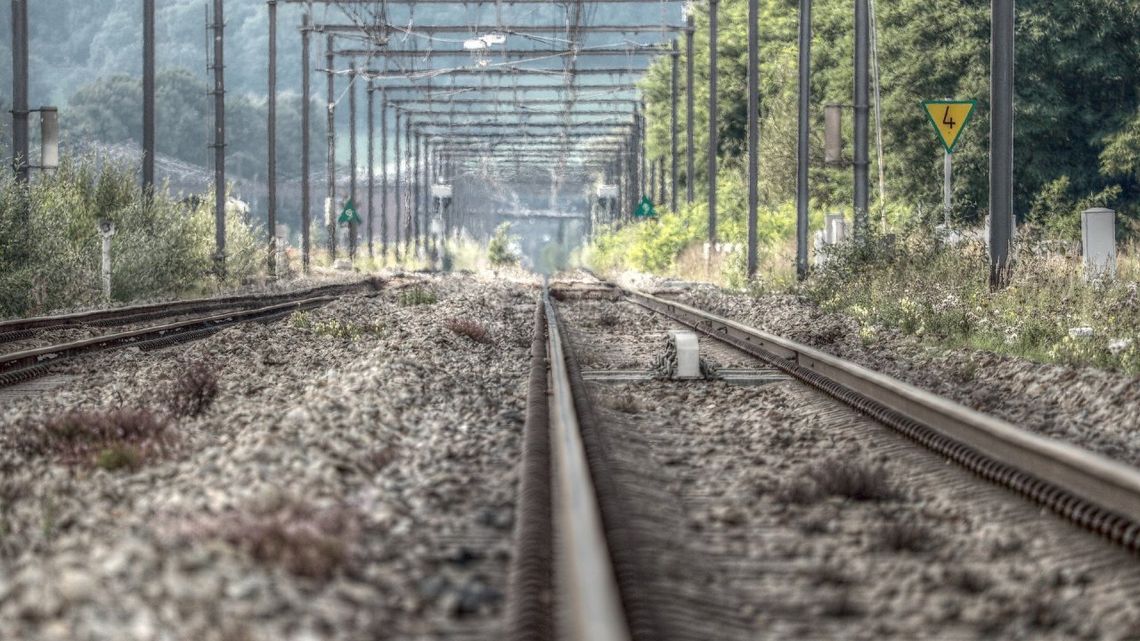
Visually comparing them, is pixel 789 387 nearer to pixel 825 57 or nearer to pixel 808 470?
pixel 808 470

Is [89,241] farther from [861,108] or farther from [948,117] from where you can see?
[948,117]

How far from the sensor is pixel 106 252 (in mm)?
26578

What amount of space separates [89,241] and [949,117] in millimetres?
17642

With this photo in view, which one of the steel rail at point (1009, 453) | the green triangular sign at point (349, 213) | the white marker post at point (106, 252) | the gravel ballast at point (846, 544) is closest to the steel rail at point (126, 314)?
the white marker post at point (106, 252)

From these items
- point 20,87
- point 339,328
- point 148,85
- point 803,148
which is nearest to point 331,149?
point 148,85

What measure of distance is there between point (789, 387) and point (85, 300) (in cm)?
1796

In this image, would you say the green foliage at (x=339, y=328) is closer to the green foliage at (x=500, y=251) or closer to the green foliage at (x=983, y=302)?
the green foliage at (x=983, y=302)

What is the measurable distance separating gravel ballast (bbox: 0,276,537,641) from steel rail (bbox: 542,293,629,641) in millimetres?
244

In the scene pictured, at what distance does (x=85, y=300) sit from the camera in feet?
85.4

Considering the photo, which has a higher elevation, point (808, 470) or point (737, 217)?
point (737, 217)

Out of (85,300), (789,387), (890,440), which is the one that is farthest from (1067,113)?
(890,440)

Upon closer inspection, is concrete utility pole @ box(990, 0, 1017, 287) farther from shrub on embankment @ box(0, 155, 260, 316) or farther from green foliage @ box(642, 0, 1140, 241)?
green foliage @ box(642, 0, 1140, 241)

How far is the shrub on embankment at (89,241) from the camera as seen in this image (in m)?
22.6

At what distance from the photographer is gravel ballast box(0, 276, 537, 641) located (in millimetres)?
4160
